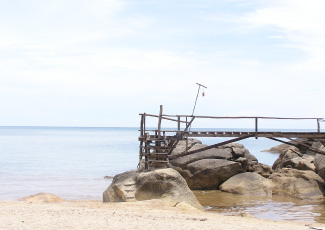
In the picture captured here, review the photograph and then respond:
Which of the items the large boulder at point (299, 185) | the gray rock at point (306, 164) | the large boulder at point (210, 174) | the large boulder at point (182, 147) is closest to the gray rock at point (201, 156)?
the large boulder at point (210, 174)

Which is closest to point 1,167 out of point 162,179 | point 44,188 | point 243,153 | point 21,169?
point 21,169

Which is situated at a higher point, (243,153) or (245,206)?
(243,153)

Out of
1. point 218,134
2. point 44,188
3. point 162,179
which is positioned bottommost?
point 44,188

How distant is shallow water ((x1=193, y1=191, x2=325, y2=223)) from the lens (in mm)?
17906

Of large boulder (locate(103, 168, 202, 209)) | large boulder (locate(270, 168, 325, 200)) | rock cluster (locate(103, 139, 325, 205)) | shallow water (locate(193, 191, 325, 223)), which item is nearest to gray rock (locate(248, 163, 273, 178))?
rock cluster (locate(103, 139, 325, 205))

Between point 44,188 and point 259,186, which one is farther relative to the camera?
point 44,188

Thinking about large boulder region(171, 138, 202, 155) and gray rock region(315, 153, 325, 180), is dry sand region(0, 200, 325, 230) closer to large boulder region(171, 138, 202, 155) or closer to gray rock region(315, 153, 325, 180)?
gray rock region(315, 153, 325, 180)

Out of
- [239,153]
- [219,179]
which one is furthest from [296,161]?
[219,179]

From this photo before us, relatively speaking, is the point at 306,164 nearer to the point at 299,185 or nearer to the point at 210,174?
the point at 299,185

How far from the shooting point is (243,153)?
27.0 meters

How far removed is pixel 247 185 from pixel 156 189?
7.48 m

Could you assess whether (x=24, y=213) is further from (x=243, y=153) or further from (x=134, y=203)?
(x=243, y=153)

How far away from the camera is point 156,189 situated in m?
17.8

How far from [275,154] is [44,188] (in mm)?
46563
